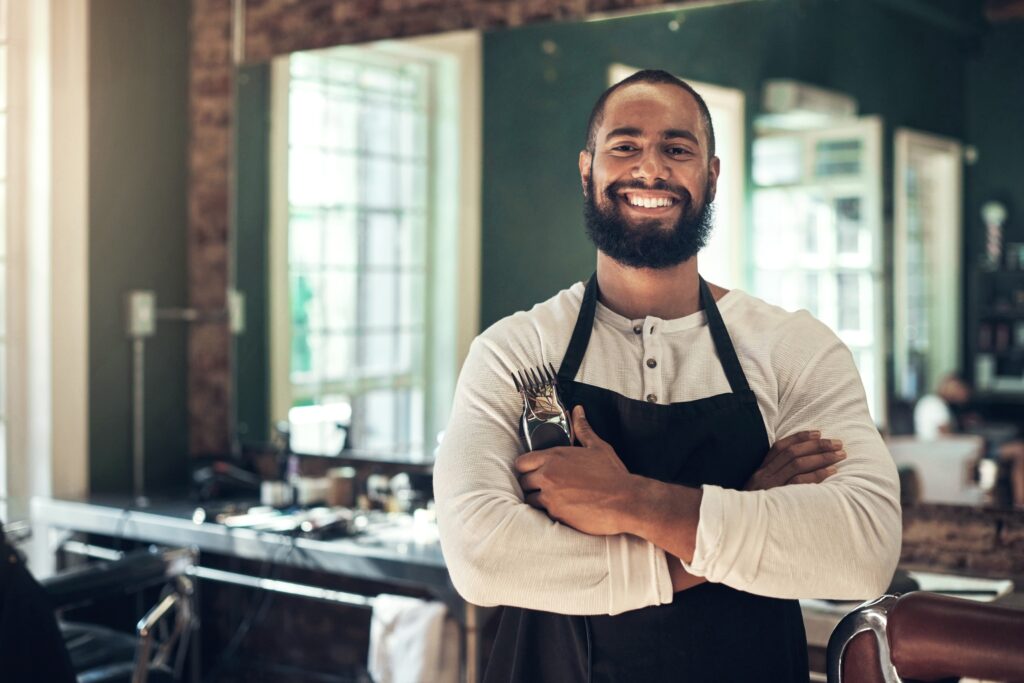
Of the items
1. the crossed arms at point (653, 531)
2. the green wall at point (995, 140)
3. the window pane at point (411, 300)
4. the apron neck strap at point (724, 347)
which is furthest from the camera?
the window pane at point (411, 300)

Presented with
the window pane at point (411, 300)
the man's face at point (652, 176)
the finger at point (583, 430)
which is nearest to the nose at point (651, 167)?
the man's face at point (652, 176)

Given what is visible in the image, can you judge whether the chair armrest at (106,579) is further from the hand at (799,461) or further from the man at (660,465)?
the hand at (799,461)

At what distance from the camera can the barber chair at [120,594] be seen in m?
2.94

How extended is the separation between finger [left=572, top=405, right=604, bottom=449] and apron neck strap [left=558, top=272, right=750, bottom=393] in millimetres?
74

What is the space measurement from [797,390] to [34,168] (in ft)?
10.2

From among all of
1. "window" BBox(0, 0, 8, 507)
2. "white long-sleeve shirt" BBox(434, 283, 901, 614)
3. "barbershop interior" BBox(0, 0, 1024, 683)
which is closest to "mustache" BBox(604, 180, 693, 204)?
"white long-sleeve shirt" BBox(434, 283, 901, 614)

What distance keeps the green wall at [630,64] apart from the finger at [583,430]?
0.97m

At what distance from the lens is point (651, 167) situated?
1862 millimetres

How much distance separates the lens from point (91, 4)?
3988 mm

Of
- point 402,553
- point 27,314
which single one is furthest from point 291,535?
point 27,314

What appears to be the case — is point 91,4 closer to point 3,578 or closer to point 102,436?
point 102,436

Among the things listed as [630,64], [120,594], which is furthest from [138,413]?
[630,64]

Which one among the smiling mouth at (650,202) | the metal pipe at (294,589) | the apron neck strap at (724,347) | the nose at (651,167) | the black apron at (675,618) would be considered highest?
the nose at (651,167)

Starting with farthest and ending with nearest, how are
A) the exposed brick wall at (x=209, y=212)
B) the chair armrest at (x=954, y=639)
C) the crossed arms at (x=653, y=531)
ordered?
the exposed brick wall at (x=209, y=212)
the crossed arms at (x=653, y=531)
the chair armrest at (x=954, y=639)
